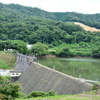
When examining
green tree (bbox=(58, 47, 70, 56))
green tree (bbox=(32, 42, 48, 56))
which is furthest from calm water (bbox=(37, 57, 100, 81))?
green tree (bbox=(58, 47, 70, 56))

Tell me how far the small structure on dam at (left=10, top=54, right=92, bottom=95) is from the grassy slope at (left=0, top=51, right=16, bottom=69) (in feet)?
51.7

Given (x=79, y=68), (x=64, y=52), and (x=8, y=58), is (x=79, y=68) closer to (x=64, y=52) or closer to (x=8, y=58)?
(x=8, y=58)

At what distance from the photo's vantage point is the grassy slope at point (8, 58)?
1993 inches

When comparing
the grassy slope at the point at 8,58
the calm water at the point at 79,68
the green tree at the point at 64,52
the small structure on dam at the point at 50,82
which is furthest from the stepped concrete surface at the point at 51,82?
the green tree at the point at 64,52

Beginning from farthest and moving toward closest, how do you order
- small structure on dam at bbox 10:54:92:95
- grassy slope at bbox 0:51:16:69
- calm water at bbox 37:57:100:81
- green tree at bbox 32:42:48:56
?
1. green tree at bbox 32:42:48:56
2. grassy slope at bbox 0:51:16:69
3. calm water at bbox 37:57:100:81
4. small structure on dam at bbox 10:54:92:95

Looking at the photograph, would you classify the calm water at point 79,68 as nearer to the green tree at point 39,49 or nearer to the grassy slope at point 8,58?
the grassy slope at point 8,58

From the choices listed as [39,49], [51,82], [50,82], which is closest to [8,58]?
[39,49]

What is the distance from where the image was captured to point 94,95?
15.5 metres

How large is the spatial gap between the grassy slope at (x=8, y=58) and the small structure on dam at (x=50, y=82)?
621 inches

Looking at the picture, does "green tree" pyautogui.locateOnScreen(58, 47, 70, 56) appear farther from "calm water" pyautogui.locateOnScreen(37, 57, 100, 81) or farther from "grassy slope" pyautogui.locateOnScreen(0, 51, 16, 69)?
"grassy slope" pyautogui.locateOnScreen(0, 51, 16, 69)

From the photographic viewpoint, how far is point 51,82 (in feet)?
78.2

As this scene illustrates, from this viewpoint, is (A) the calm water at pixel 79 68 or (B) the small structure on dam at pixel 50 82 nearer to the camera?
(B) the small structure on dam at pixel 50 82

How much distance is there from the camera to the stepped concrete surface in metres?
19.1

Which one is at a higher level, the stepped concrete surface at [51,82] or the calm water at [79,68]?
the stepped concrete surface at [51,82]
